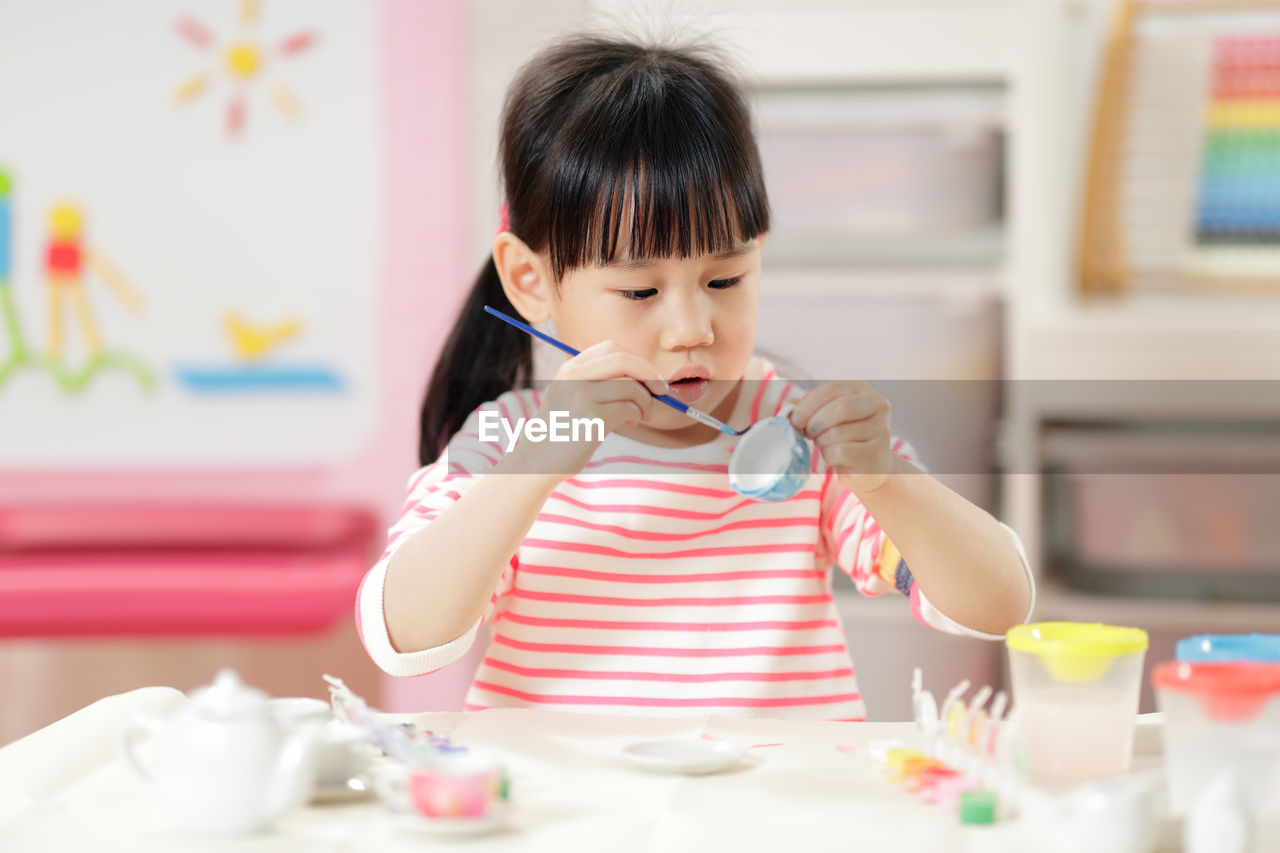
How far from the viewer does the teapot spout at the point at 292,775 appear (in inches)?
23.6

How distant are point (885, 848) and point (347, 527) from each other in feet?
6.54

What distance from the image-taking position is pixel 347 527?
245 centimetres

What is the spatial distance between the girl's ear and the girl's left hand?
285 millimetres

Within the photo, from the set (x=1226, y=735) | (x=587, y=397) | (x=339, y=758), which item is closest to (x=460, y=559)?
(x=587, y=397)

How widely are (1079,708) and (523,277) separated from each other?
590mm

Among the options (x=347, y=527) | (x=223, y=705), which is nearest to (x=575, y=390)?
(x=223, y=705)

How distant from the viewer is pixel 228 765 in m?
0.59

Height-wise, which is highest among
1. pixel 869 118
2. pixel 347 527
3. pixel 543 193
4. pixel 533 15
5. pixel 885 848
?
pixel 533 15

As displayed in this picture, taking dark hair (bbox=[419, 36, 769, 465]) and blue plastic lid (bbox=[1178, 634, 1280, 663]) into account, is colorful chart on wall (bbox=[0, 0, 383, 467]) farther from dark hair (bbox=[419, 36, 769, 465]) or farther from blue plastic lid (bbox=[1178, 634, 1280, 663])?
blue plastic lid (bbox=[1178, 634, 1280, 663])

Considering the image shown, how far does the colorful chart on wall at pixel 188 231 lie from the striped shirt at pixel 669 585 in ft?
4.96

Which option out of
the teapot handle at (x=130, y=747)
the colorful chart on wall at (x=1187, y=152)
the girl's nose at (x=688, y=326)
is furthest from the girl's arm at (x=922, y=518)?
the colorful chart on wall at (x=1187, y=152)

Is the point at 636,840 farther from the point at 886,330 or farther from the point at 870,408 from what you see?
the point at 886,330

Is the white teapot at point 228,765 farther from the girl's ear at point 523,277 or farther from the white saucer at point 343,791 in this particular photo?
the girl's ear at point 523,277

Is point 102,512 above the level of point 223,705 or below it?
below
